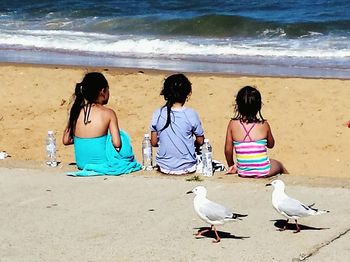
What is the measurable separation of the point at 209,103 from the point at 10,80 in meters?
3.53

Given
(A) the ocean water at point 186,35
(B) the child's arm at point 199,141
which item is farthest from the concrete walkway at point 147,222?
(A) the ocean water at point 186,35

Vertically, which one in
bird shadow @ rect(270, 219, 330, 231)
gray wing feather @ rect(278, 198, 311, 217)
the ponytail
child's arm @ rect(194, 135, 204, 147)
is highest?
the ponytail

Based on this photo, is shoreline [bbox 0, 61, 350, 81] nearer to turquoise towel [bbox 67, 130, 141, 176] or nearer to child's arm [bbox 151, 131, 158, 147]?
child's arm [bbox 151, 131, 158, 147]

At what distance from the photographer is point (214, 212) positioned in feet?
20.3

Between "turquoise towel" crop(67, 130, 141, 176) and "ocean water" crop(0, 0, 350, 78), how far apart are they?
→ 26.9 ft

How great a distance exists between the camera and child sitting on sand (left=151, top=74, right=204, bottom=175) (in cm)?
834

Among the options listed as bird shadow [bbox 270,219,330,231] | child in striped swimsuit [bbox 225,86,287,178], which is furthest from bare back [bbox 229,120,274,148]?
bird shadow [bbox 270,219,330,231]

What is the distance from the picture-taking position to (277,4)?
26.6 meters

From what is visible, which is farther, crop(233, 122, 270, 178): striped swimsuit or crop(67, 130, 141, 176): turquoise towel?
crop(67, 130, 141, 176): turquoise towel

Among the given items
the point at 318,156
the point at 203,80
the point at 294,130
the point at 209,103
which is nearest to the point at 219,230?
the point at 318,156

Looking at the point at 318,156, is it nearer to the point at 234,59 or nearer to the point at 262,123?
the point at 262,123

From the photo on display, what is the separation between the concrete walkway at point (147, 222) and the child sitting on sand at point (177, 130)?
250mm

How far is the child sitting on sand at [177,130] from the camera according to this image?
834 cm

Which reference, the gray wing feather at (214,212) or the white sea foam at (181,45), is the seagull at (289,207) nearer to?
the gray wing feather at (214,212)
